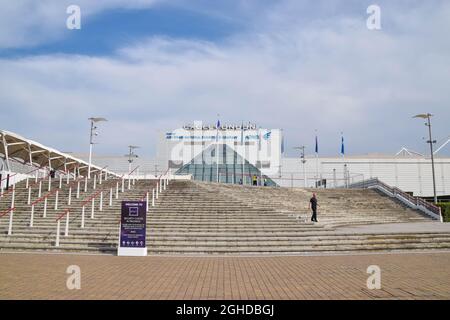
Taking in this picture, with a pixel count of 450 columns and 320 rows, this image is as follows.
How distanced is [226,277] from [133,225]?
16.3 feet

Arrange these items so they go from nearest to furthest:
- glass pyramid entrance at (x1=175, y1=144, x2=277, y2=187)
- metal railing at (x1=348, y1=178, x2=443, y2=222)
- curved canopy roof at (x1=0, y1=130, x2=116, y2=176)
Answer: metal railing at (x1=348, y1=178, x2=443, y2=222) < curved canopy roof at (x1=0, y1=130, x2=116, y2=176) < glass pyramid entrance at (x1=175, y1=144, x2=277, y2=187)

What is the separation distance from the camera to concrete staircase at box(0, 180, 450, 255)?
495 inches

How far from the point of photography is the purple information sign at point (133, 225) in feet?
38.8

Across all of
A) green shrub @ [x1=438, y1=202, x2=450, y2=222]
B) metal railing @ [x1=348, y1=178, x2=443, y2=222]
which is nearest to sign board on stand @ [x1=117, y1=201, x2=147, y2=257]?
metal railing @ [x1=348, y1=178, x2=443, y2=222]

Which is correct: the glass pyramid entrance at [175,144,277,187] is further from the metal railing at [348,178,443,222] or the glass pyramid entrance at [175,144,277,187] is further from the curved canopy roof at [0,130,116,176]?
the metal railing at [348,178,443,222]

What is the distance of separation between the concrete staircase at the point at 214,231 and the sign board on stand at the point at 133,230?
27.1 inches

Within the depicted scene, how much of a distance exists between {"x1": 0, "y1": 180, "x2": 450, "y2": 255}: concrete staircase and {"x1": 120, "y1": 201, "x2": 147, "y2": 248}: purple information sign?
77cm

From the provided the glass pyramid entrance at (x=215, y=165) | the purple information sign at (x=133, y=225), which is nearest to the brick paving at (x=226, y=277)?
the purple information sign at (x=133, y=225)

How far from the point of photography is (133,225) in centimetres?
1192

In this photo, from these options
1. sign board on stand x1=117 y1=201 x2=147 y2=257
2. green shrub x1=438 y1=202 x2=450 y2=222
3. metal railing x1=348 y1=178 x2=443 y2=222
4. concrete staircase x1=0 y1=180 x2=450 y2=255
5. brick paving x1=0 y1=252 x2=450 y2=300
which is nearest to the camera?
brick paving x1=0 y1=252 x2=450 y2=300

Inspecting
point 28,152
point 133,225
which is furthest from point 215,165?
point 133,225

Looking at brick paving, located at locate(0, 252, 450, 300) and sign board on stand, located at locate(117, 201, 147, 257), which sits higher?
sign board on stand, located at locate(117, 201, 147, 257)

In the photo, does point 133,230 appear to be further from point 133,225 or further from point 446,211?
point 446,211
